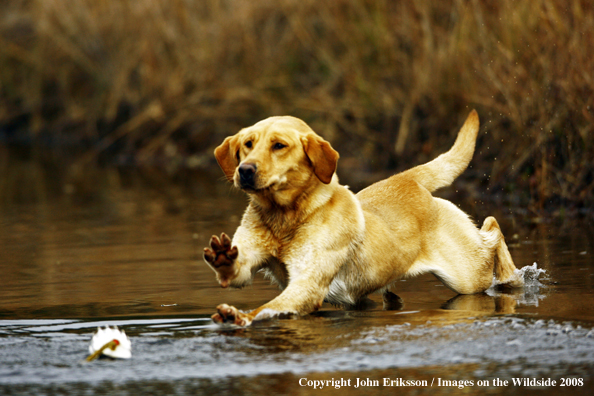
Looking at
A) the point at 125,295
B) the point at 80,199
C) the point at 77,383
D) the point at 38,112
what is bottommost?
the point at 77,383

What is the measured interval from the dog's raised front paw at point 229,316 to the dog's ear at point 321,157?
1038 mm

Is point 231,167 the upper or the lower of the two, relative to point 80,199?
lower

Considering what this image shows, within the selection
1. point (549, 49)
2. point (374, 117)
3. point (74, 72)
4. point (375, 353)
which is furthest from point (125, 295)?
point (74, 72)

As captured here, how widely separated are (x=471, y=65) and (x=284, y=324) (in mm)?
7186

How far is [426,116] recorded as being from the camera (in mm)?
13023

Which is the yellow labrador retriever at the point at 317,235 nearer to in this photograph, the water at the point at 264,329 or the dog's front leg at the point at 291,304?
the dog's front leg at the point at 291,304

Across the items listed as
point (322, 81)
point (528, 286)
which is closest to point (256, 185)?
point (528, 286)

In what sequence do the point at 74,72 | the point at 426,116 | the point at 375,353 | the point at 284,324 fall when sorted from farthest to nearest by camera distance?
1. the point at 74,72
2. the point at 426,116
3. the point at 284,324
4. the point at 375,353

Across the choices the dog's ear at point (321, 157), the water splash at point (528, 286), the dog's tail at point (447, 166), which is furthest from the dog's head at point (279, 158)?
the water splash at point (528, 286)

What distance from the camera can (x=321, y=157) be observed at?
226 inches

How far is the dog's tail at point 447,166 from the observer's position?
6887 millimetres

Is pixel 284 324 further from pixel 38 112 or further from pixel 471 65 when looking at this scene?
pixel 38 112

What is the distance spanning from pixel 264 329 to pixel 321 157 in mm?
1149

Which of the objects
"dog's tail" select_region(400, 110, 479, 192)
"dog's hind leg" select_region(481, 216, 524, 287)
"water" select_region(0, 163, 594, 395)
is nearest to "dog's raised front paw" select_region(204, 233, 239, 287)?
"water" select_region(0, 163, 594, 395)
